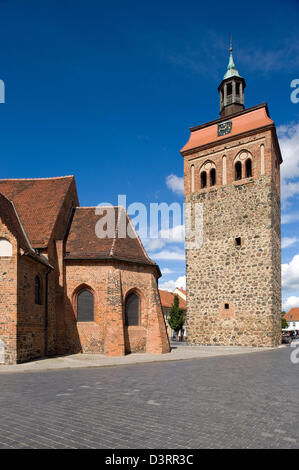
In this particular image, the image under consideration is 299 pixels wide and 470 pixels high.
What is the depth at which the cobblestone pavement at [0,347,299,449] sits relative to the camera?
5414 mm

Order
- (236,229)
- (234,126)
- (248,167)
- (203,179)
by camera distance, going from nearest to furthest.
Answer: (236,229), (248,167), (234,126), (203,179)

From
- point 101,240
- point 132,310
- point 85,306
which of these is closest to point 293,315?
point 132,310

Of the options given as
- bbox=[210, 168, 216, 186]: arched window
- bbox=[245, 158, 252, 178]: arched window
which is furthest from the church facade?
bbox=[245, 158, 252, 178]: arched window

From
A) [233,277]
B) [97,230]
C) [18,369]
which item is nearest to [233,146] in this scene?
[233,277]

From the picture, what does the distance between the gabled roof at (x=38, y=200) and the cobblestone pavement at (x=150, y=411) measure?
9.13m

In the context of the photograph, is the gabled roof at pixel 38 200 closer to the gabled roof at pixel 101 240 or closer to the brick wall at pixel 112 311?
the gabled roof at pixel 101 240

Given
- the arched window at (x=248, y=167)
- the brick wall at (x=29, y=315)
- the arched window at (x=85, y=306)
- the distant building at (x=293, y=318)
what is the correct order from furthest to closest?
the distant building at (x=293, y=318), the arched window at (x=248, y=167), the arched window at (x=85, y=306), the brick wall at (x=29, y=315)

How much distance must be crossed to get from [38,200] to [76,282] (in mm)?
5678

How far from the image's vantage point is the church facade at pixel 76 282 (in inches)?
709

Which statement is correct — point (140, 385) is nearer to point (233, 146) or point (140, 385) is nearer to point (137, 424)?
point (137, 424)

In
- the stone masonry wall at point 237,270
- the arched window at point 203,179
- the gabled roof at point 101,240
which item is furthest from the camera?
the arched window at point 203,179

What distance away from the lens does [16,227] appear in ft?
60.7

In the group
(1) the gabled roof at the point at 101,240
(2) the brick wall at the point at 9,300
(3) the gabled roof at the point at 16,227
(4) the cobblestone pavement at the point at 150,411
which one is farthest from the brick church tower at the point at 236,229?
(2) the brick wall at the point at 9,300

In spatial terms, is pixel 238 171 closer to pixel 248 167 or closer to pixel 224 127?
pixel 248 167
